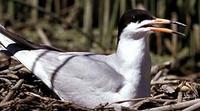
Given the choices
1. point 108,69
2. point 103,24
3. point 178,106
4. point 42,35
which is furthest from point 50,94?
point 42,35

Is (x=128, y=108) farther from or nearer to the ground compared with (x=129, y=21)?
nearer to the ground

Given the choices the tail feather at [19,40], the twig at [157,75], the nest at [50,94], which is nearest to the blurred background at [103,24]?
the twig at [157,75]

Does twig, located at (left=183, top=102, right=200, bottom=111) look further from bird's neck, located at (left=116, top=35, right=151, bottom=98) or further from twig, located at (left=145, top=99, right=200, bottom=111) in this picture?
bird's neck, located at (left=116, top=35, right=151, bottom=98)

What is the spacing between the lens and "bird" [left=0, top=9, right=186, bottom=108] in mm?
4965

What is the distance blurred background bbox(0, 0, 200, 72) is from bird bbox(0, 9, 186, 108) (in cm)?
326

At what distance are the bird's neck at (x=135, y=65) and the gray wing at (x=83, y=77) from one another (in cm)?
6

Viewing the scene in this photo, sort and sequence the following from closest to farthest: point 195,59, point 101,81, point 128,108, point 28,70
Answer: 1. point 128,108
2. point 101,81
3. point 28,70
4. point 195,59

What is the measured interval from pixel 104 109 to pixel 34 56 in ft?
2.40

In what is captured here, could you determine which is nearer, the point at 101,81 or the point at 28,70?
the point at 101,81

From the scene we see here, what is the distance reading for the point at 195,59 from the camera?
862 cm

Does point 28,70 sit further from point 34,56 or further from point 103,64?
point 103,64

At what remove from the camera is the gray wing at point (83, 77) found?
5004 mm

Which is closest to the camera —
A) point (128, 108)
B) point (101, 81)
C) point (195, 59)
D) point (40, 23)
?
point (128, 108)

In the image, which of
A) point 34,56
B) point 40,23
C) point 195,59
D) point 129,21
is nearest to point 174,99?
point 129,21
